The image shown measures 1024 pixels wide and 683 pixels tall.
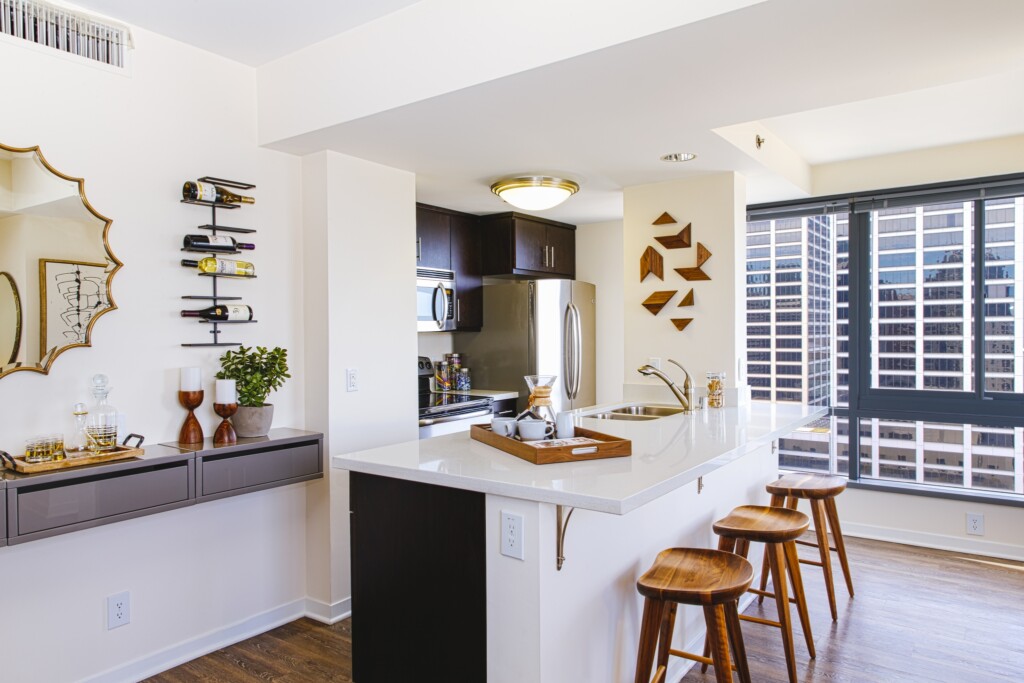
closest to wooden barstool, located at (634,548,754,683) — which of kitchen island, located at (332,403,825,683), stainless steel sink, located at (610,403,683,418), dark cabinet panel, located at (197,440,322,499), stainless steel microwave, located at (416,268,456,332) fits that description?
kitchen island, located at (332,403,825,683)

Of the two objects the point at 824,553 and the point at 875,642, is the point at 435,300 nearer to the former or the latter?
the point at 824,553

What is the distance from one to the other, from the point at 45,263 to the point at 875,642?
3.59 metres

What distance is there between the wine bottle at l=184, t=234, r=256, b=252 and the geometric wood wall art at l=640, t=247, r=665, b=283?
227 centimetres

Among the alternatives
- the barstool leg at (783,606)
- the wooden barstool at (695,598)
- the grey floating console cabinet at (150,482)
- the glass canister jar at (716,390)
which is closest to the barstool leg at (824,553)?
the barstool leg at (783,606)

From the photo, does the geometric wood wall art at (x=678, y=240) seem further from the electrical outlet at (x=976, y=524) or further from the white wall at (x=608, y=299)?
the electrical outlet at (x=976, y=524)

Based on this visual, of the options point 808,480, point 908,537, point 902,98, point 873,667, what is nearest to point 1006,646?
point 873,667

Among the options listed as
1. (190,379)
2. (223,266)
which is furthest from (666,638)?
(223,266)

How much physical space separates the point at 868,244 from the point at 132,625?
181 inches

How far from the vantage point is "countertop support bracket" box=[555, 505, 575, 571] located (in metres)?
1.86

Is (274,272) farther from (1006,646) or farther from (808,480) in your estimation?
(1006,646)

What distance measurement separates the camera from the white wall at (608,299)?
546 cm

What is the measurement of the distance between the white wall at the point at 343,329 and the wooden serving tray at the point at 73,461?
0.93 m

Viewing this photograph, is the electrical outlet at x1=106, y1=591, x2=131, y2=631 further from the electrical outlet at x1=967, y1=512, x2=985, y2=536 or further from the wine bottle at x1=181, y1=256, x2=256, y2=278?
the electrical outlet at x1=967, y1=512, x2=985, y2=536

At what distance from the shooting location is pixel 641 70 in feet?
7.51
